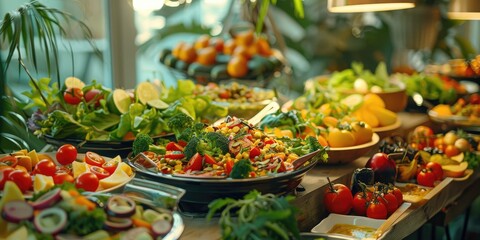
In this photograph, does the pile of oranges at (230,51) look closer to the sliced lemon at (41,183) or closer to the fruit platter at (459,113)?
the fruit platter at (459,113)

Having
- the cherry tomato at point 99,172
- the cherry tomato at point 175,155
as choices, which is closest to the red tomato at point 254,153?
the cherry tomato at point 175,155

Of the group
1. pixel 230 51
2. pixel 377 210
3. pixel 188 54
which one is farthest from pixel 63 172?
→ pixel 230 51

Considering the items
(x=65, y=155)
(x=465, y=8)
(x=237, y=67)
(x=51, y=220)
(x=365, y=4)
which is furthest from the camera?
(x=237, y=67)

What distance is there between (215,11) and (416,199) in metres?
3.05

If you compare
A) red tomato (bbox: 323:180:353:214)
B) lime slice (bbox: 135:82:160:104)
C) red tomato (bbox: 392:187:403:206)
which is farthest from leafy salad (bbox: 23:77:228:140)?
red tomato (bbox: 392:187:403:206)

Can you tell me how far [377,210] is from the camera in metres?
2.43

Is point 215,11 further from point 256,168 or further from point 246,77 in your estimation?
point 256,168

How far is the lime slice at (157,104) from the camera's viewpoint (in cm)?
279

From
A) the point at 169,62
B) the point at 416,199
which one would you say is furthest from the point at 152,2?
the point at 416,199

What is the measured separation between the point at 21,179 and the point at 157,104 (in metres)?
0.99

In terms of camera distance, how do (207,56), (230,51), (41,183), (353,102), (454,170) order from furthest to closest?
(230,51), (207,56), (353,102), (454,170), (41,183)

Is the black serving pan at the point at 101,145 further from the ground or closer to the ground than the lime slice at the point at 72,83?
closer to the ground

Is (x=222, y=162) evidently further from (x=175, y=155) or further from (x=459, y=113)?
(x=459, y=113)

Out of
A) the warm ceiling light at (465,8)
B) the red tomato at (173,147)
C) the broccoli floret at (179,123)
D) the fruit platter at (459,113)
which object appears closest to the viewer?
the red tomato at (173,147)
